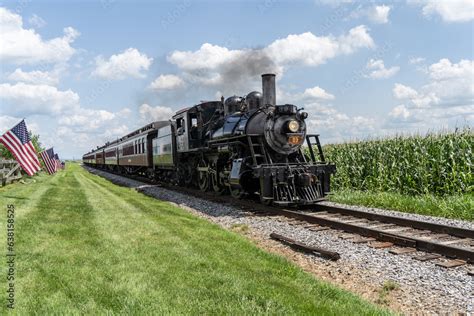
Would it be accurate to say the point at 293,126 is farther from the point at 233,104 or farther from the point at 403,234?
the point at 403,234

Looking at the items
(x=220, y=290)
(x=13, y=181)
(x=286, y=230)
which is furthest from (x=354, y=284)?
(x=13, y=181)

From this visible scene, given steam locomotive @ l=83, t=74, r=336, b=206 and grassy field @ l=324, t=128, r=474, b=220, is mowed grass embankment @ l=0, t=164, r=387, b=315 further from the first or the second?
grassy field @ l=324, t=128, r=474, b=220

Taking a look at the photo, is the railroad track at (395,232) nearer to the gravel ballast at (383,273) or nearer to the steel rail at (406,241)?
the steel rail at (406,241)

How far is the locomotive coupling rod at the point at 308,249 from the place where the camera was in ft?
20.0

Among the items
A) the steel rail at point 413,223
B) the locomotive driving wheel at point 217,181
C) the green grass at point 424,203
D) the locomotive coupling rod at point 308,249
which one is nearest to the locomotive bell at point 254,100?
the locomotive driving wheel at point 217,181

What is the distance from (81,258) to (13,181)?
1645 centimetres

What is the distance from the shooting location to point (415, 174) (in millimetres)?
12672

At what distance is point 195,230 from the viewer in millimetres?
7977

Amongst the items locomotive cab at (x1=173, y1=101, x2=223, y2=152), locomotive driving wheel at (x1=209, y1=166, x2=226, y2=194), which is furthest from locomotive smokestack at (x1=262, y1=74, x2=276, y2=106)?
locomotive cab at (x1=173, y1=101, x2=223, y2=152)

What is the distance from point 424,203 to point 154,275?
8204 mm

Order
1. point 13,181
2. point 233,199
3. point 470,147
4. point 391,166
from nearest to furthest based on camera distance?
point 470,147, point 233,199, point 391,166, point 13,181

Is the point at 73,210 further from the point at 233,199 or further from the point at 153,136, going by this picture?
the point at 153,136

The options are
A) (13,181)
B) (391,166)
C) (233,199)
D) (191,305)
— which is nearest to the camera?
(191,305)

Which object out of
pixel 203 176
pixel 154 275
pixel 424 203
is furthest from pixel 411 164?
pixel 154 275
